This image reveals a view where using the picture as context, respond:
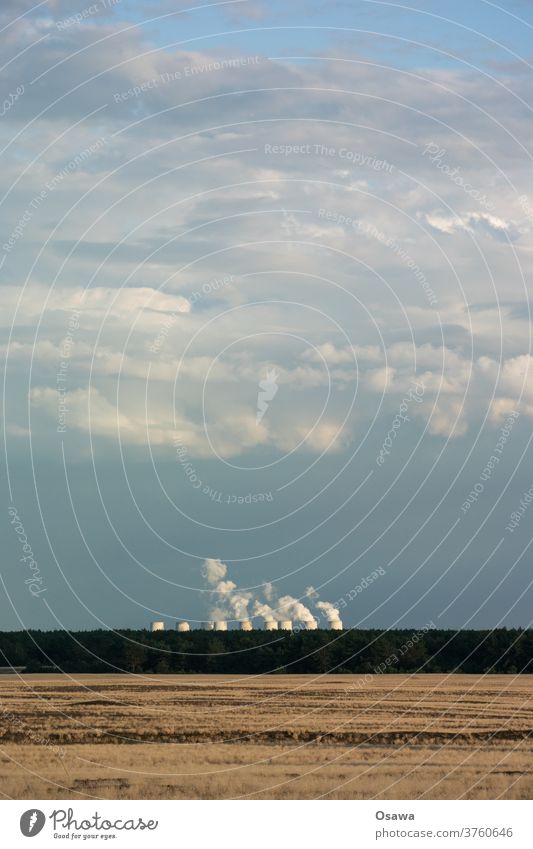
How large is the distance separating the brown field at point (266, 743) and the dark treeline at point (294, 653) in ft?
112

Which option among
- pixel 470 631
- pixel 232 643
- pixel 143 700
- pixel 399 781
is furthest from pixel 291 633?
pixel 399 781

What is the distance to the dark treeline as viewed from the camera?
123312 mm

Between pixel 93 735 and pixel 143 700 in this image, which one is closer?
pixel 93 735

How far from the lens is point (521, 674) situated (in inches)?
4678

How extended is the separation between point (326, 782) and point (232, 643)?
101m

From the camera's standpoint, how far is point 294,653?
125375 mm

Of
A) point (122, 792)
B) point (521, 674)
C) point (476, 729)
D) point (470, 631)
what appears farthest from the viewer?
point (470, 631)

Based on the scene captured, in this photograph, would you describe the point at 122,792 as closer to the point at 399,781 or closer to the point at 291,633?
the point at 399,781
